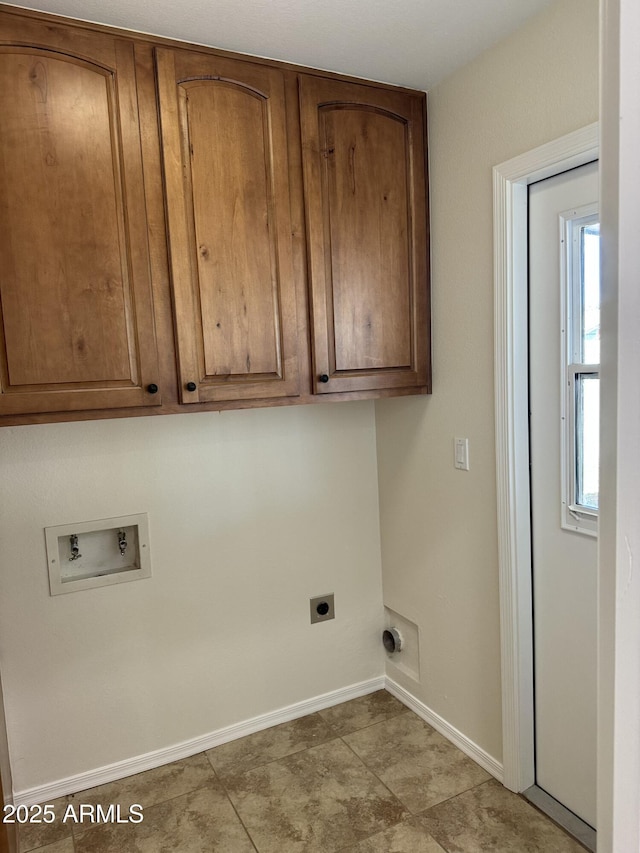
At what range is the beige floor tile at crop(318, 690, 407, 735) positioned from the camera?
2324mm

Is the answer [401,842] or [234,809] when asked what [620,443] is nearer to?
[401,842]

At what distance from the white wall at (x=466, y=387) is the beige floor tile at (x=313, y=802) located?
0.42m

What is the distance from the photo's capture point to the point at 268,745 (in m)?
2.22

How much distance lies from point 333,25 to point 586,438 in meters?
1.34

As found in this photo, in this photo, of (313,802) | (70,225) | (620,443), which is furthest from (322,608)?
(620,443)

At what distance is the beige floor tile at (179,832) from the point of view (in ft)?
5.77

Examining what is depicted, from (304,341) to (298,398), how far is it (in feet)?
0.61

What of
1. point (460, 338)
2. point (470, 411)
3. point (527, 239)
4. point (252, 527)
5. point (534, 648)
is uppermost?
point (527, 239)

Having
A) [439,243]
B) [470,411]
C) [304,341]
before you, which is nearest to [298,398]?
[304,341]

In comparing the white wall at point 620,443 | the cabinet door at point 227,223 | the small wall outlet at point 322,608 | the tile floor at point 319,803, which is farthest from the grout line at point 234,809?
the white wall at point 620,443

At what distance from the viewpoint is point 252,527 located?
2.27 m

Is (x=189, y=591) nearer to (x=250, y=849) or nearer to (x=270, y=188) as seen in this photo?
(x=250, y=849)

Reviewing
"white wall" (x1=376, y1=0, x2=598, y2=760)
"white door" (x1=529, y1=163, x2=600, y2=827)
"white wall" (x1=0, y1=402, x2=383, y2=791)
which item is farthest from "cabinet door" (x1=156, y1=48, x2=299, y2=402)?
"white door" (x1=529, y1=163, x2=600, y2=827)

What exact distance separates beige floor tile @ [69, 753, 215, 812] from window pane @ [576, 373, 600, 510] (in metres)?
1.59
